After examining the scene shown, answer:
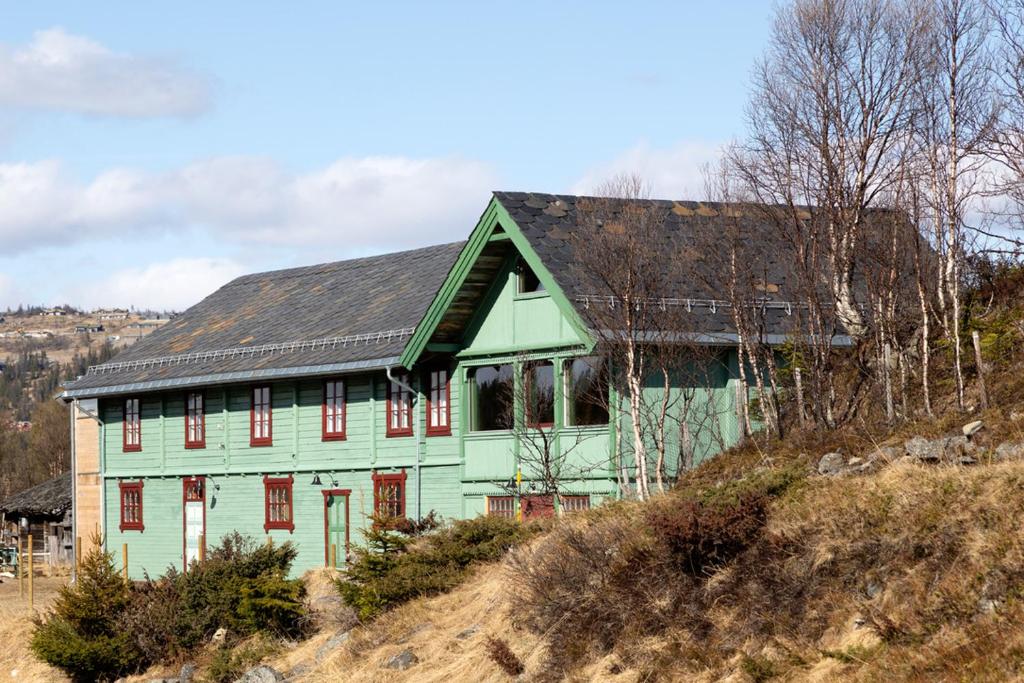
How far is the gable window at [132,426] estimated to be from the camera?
4022 cm

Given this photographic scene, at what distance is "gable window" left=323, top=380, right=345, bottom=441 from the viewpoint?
3438 centimetres

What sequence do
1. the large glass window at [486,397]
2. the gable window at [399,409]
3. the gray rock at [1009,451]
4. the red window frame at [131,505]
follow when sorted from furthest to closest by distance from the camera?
the red window frame at [131,505] → the gable window at [399,409] → the large glass window at [486,397] → the gray rock at [1009,451]

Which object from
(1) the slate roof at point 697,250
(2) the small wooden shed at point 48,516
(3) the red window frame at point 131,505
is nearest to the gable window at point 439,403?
(1) the slate roof at point 697,250

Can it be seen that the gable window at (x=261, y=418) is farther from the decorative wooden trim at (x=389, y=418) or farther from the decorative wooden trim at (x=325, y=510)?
the decorative wooden trim at (x=389, y=418)

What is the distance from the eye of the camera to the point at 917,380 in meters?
23.8

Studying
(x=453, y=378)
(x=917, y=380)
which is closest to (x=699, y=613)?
(x=917, y=380)

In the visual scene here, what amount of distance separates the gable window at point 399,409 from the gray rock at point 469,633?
1231cm

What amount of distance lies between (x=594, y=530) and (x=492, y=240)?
34.8ft

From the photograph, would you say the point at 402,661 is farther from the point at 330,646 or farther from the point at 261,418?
the point at 261,418

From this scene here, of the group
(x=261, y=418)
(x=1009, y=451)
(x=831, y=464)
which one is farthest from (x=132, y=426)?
(x=1009, y=451)

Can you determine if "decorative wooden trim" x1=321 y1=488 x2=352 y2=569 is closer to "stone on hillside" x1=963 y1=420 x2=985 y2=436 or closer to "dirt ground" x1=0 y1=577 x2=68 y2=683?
"dirt ground" x1=0 y1=577 x2=68 y2=683

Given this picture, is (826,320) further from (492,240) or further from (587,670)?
(587,670)

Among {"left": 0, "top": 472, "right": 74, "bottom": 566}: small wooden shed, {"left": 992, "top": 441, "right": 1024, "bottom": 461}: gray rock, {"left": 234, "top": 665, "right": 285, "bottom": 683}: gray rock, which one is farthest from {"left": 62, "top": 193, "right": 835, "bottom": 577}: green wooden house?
{"left": 992, "top": 441, "right": 1024, "bottom": 461}: gray rock

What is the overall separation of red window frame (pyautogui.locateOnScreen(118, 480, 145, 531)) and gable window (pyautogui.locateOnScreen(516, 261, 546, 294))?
46.8 feet
